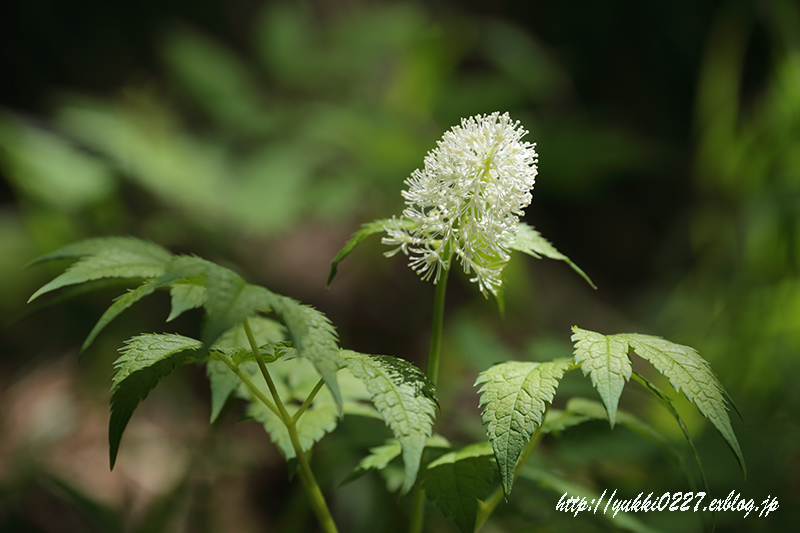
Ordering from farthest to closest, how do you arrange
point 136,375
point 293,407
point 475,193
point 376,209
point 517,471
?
1. point 376,209
2. point 293,407
3. point 517,471
4. point 475,193
5. point 136,375

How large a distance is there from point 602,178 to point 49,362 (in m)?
3.50

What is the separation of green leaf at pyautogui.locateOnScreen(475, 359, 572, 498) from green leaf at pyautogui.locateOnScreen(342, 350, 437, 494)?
0.28 feet

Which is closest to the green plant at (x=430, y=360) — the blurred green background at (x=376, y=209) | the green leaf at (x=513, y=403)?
the green leaf at (x=513, y=403)

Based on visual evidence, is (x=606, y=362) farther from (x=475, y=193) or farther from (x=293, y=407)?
(x=293, y=407)

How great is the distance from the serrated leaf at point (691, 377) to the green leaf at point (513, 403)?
0.13 metres

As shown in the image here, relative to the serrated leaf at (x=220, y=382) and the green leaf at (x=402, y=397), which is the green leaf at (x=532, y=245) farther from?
the serrated leaf at (x=220, y=382)

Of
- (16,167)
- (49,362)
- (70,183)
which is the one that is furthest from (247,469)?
(16,167)

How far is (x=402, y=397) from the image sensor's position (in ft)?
2.59

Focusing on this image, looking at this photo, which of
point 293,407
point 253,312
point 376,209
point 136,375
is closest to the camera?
point 253,312

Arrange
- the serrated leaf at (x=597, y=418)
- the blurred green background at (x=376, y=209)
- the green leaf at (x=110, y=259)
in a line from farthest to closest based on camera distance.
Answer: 1. the blurred green background at (x=376, y=209)
2. the serrated leaf at (x=597, y=418)
3. the green leaf at (x=110, y=259)

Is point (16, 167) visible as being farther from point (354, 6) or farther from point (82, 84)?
point (354, 6)

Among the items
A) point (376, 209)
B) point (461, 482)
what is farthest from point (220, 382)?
point (376, 209)

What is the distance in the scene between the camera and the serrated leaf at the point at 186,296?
856mm

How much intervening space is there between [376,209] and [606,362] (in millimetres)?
2510
